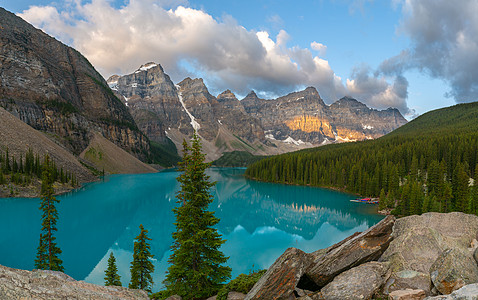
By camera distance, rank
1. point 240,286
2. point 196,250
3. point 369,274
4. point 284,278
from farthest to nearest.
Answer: point 196,250
point 240,286
point 284,278
point 369,274

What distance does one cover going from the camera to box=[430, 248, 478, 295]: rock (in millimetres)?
7742

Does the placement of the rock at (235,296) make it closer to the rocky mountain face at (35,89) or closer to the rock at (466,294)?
the rock at (466,294)

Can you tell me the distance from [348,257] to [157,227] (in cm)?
4534

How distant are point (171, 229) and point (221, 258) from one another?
114 ft

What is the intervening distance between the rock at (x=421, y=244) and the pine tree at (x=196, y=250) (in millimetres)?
9229

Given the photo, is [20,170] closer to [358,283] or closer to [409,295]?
[358,283]

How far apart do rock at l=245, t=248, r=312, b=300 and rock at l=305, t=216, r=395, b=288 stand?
1.72ft

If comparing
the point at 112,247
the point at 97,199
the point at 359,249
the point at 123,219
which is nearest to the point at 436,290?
the point at 359,249

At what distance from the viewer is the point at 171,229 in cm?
4725

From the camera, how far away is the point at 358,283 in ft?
28.8

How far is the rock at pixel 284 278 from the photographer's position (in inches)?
357

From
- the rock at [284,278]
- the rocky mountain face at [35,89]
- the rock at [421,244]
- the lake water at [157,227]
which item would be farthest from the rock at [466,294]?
the rocky mountain face at [35,89]

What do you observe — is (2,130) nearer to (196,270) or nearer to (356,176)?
(196,270)

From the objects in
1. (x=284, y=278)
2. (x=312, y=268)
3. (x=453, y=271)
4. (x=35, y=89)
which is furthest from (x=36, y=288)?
(x=35, y=89)
